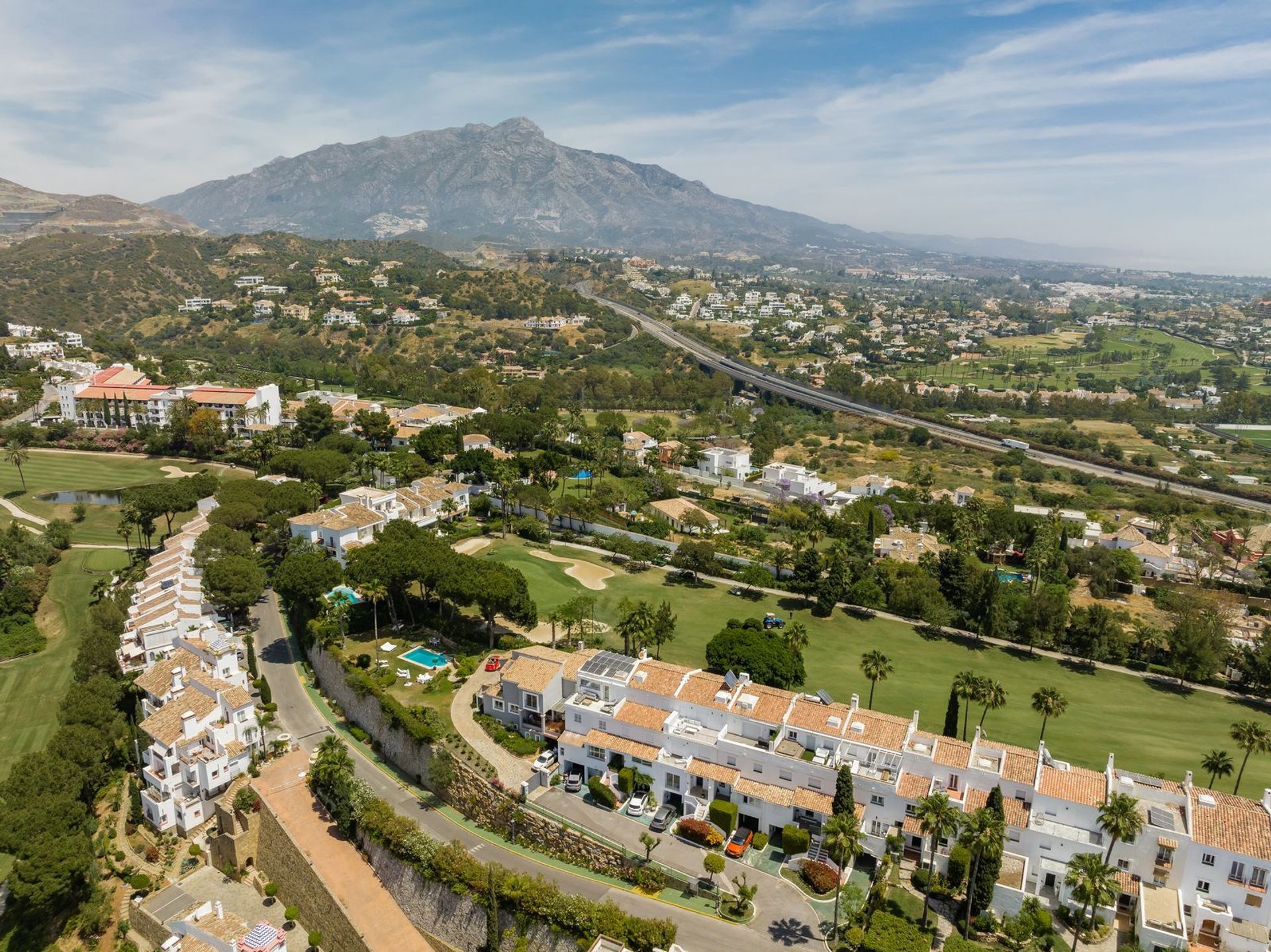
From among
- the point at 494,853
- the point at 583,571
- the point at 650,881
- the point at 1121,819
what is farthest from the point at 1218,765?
the point at 583,571

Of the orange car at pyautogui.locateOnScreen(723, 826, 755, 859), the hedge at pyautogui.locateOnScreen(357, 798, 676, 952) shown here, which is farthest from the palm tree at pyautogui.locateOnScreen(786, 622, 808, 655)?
the hedge at pyautogui.locateOnScreen(357, 798, 676, 952)

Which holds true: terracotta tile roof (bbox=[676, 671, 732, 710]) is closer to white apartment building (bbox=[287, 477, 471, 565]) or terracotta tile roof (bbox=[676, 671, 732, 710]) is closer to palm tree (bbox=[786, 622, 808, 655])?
palm tree (bbox=[786, 622, 808, 655])

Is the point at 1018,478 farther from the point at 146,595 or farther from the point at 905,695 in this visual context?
the point at 146,595

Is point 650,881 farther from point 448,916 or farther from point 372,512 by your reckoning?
point 372,512

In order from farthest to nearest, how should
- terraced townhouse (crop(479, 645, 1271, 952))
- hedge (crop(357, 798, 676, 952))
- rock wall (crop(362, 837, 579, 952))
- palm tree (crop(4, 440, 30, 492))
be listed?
palm tree (crop(4, 440, 30, 492))
rock wall (crop(362, 837, 579, 952))
terraced townhouse (crop(479, 645, 1271, 952))
hedge (crop(357, 798, 676, 952))

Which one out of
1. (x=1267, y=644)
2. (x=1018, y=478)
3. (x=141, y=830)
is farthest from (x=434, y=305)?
(x=1267, y=644)

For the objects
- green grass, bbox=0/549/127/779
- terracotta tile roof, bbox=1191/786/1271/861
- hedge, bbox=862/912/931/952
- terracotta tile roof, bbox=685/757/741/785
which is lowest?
green grass, bbox=0/549/127/779
